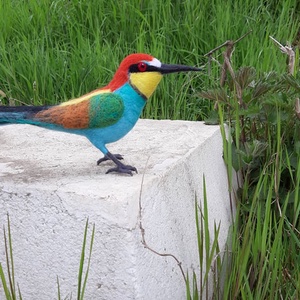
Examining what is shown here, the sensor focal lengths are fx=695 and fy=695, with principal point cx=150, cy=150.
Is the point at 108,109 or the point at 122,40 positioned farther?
the point at 122,40

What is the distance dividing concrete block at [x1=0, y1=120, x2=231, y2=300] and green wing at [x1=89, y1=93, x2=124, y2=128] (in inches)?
6.8

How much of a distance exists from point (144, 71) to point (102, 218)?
41 cm

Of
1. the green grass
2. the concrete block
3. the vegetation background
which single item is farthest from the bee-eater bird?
the green grass

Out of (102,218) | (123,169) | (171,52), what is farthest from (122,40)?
(102,218)

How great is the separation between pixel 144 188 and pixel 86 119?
0.25 meters

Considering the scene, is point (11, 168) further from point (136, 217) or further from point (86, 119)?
point (136, 217)

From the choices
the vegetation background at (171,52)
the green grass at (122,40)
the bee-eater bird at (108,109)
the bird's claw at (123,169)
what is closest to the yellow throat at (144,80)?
the bee-eater bird at (108,109)

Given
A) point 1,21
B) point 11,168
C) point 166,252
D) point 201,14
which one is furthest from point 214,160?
point 1,21

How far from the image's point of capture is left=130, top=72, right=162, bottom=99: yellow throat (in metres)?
1.87

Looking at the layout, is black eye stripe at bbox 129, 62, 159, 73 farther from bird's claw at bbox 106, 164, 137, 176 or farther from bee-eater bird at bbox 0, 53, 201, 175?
bird's claw at bbox 106, 164, 137, 176

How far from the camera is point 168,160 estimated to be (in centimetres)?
216

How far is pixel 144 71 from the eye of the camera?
1.87 m

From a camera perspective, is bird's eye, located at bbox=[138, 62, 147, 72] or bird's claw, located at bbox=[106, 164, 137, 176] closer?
bird's eye, located at bbox=[138, 62, 147, 72]

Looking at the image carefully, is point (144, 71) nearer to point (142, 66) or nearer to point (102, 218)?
point (142, 66)
